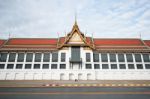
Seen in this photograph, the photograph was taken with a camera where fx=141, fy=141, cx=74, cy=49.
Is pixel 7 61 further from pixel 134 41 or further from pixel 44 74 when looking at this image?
pixel 134 41

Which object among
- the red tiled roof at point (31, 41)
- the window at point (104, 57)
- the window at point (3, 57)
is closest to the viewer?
the window at point (3, 57)

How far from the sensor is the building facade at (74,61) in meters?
32.2

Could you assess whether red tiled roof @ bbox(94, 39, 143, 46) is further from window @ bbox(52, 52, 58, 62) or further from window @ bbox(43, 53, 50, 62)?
window @ bbox(43, 53, 50, 62)

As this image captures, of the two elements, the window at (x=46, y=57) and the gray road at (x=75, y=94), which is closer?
the gray road at (x=75, y=94)

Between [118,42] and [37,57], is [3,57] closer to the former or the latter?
[37,57]

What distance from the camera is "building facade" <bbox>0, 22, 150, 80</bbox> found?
3225cm

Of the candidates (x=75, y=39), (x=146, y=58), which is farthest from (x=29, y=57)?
(x=146, y=58)

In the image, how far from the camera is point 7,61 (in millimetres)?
32812

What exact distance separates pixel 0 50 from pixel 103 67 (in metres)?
24.6

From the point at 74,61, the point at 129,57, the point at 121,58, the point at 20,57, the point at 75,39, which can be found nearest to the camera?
the point at 74,61

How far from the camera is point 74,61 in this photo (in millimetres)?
32750

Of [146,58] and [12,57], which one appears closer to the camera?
[12,57]

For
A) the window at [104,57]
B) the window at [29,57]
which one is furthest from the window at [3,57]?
the window at [104,57]

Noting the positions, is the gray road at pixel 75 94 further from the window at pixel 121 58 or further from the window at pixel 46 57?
the window at pixel 121 58
